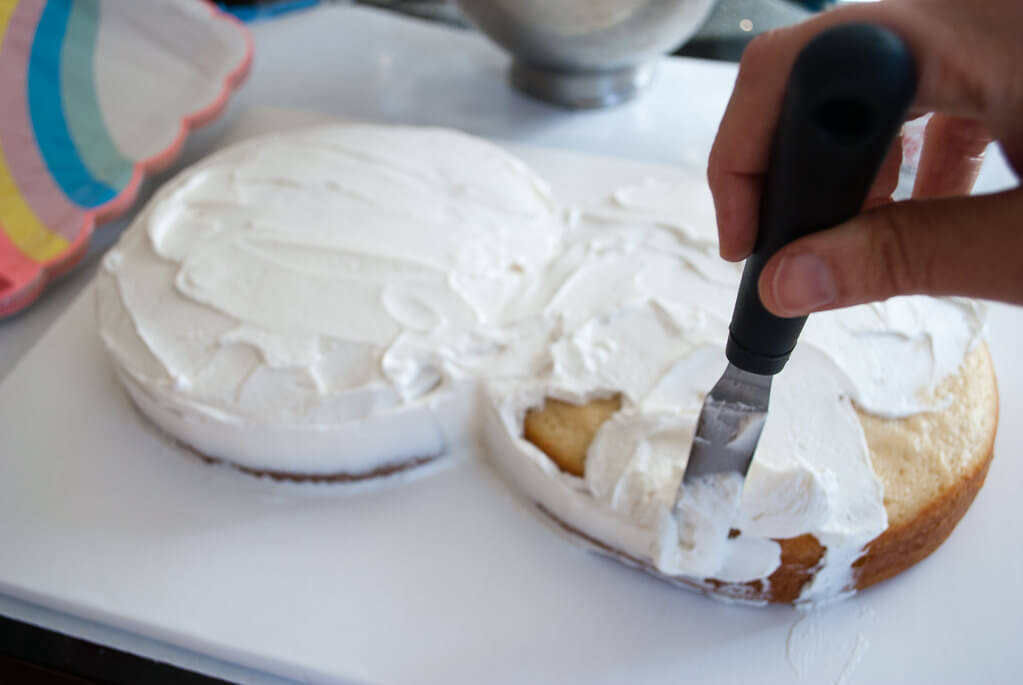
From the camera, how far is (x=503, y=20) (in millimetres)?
1563

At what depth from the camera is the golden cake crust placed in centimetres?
92

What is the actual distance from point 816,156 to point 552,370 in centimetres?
55

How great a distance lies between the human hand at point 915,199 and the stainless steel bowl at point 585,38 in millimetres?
883

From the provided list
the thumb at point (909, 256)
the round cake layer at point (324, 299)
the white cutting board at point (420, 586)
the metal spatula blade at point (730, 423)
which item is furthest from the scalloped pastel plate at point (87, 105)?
the thumb at point (909, 256)

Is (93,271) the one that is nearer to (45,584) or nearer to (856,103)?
(45,584)

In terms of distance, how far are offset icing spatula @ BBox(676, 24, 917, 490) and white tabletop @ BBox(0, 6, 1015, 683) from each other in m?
0.99

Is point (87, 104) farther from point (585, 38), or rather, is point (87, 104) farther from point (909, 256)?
point (909, 256)

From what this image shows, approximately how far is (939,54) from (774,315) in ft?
0.75

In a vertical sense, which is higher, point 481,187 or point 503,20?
point 503,20

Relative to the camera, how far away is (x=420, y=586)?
0.97 m

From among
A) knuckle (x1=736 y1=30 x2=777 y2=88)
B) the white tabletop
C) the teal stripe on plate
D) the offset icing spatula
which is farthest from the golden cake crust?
the teal stripe on plate

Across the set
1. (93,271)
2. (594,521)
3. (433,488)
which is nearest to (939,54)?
(594,521)

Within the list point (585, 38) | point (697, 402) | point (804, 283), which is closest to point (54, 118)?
point (585, 38)

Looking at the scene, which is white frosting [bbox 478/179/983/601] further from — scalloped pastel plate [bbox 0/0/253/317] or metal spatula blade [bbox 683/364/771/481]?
scalloped pastel plate [bbox 0/0/253/317]
